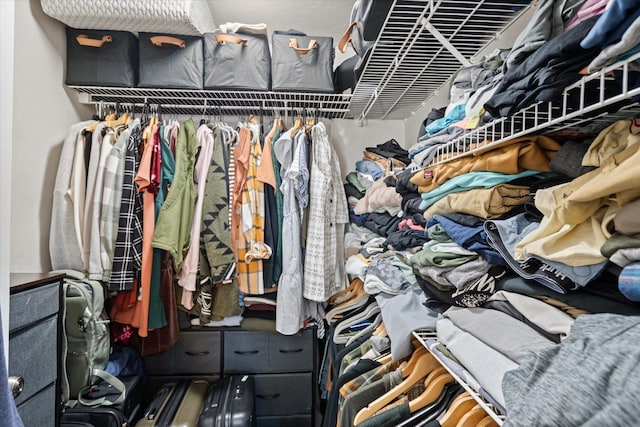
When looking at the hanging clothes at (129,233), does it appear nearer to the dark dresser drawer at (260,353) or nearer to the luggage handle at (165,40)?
the luggage handle at (165,40)

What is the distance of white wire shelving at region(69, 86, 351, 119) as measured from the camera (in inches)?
69.4

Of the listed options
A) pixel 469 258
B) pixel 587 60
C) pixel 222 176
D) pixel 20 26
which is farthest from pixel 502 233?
pixel 20 26

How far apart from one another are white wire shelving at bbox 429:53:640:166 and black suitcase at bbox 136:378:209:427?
5.38 feet

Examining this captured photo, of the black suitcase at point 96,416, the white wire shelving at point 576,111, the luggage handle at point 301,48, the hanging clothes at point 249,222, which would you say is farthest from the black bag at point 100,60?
the white wire shelving at point 576,111

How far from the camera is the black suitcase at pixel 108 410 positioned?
50.3 inches

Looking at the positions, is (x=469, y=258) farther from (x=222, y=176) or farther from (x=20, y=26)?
(x=20, y=26)

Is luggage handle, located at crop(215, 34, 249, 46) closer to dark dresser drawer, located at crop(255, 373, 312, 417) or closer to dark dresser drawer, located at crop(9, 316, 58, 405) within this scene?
dark dresser drawer, located at crop(9, 316, 58, 405)

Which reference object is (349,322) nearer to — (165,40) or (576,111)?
(576,111)

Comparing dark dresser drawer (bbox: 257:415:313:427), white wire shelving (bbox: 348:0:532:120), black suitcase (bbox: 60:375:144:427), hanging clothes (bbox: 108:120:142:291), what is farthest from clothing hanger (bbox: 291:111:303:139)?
dark dresser drawer (bbox: 257:415:313:427)

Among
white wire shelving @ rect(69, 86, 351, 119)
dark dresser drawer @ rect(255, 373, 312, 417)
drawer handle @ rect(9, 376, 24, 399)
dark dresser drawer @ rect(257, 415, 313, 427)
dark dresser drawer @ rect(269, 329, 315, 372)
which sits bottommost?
dark dresser drawer @ rect(257, 415, 313, 427)

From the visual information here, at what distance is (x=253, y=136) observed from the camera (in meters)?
1.80

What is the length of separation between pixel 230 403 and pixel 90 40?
1889 mm

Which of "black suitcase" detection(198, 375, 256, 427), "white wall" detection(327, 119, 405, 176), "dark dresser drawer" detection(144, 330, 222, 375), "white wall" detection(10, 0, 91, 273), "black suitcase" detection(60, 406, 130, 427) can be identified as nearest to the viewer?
"black suitcase" detection(60, 406, 130, 427)

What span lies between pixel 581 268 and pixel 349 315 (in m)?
1.37
